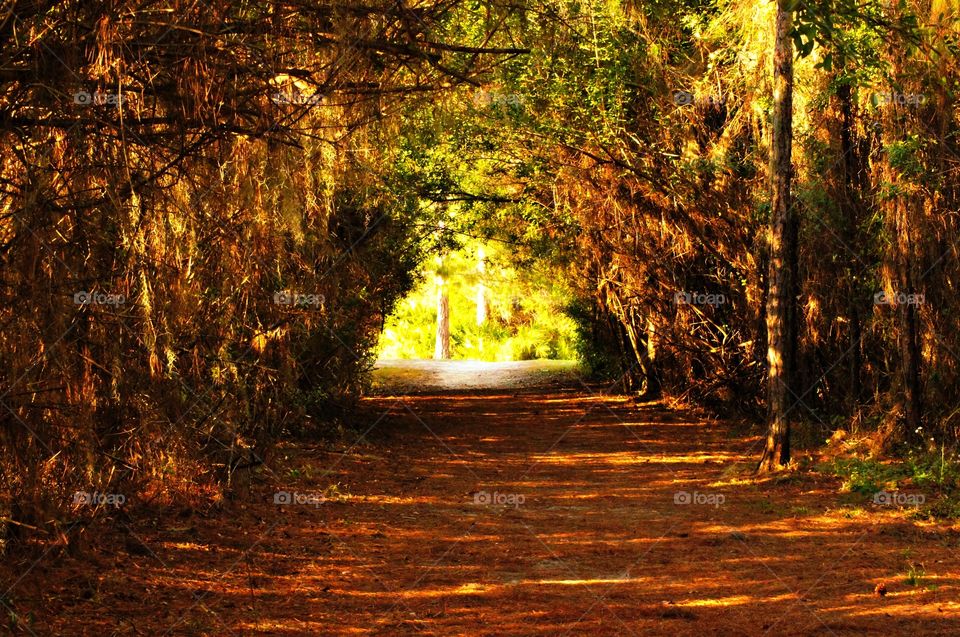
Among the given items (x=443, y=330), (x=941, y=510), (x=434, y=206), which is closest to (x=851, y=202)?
(x=941, y=510)

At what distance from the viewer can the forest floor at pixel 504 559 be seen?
6.11m

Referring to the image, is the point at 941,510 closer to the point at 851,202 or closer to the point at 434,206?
the point at 851,202

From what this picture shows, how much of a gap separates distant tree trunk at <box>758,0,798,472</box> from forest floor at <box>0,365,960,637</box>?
21.5 inches

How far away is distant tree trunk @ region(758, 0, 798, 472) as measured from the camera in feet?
35.9

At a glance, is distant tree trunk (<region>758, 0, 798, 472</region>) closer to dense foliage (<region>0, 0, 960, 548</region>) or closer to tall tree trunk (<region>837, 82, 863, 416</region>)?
dense foliage (<region>0, 0, 960, 548</region>)

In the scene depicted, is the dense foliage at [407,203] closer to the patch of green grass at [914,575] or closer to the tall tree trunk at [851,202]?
the tall tree trunk at [851,202]

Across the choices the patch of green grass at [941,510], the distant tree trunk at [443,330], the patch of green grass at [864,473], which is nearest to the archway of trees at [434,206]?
the patch of green grass at [864,473]

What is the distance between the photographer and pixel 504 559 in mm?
7902

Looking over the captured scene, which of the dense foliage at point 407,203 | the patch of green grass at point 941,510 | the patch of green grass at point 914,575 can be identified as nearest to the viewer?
the dense foliage at point 407,203

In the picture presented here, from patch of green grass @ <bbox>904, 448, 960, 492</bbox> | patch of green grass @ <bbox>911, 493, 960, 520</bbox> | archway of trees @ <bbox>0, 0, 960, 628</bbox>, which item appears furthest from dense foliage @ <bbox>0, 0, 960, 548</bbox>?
patch of green grass @ <bbox>911, 493, 960, 520</bbox>

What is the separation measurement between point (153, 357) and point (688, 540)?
4655 millimetres

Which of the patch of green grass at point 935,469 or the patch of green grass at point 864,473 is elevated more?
the patch of green grass at point 935,469

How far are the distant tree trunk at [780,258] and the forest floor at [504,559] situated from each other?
546 millimetres

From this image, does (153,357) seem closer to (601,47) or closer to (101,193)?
(101,193)
